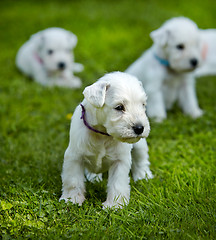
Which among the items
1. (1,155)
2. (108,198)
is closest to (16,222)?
(108,198)

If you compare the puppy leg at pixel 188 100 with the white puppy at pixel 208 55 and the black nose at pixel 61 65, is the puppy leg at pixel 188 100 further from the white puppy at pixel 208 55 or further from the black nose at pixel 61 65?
the black nose at pixel 61 65

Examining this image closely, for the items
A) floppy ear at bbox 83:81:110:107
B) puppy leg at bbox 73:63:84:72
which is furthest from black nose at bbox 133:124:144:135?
puppy leg at bbox 73:63:84:72

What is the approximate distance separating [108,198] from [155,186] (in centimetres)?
63

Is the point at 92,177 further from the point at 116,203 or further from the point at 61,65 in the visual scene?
the point at 61,65

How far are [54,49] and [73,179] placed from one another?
5216mm

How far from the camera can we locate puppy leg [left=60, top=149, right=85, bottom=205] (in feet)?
12.4

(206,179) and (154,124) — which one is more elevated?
(206,179)

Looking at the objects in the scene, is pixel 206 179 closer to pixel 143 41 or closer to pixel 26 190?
pixel 26 190

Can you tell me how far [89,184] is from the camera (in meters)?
4.19

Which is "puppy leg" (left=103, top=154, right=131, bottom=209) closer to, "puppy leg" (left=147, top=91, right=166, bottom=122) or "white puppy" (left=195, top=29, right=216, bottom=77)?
"puppy leg" (left=147, top=91, right=166, bottom=122)

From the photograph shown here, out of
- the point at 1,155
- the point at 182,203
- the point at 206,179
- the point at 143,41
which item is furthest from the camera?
the point at 143,41

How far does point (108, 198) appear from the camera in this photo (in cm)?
375

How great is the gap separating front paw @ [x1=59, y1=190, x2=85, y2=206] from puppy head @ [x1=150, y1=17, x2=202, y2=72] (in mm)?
3524

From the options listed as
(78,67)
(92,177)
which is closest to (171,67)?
(92,177)
